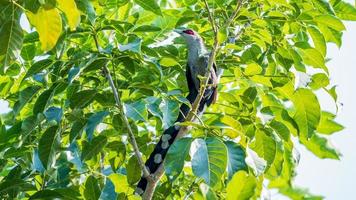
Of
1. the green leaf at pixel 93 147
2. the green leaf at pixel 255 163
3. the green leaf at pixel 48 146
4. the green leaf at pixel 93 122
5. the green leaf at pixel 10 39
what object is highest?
the green leaf at pixel 10 39

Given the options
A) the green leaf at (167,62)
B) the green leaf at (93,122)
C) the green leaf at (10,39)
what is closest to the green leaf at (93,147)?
the green leaf at (93,122)

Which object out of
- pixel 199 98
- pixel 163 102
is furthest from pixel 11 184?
pixel 199 98

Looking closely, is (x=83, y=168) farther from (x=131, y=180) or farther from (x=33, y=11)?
(x=33, y=11)

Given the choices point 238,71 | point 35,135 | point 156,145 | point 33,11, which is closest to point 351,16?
point 238,71

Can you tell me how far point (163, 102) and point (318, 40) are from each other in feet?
2.47

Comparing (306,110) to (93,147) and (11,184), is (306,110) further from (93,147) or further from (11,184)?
(11,184)

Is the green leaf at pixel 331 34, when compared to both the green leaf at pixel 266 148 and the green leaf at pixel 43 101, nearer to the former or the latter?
the green leaf at pixel 266 148

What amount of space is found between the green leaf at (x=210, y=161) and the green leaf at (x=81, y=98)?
2.01ft

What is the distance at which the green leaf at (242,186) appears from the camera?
1.15 metres

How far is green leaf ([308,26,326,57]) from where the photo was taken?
2.54 m

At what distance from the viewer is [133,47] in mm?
2096

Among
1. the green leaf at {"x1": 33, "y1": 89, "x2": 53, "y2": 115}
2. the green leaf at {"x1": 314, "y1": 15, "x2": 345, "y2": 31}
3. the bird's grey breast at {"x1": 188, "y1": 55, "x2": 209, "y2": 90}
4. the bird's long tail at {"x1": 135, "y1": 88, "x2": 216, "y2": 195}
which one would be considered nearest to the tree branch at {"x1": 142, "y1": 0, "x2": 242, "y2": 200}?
the bird's long tail at {"x1": 135, "y1": 88, "x2": 216, "y2": 195}

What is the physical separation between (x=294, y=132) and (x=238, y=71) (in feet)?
1.13

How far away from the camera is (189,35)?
290 cm
